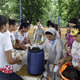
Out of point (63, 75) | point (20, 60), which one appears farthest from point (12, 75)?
point (63, 75)

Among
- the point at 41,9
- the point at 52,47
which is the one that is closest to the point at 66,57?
the point at 52,47

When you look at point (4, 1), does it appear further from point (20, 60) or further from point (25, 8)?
point (20, 60)

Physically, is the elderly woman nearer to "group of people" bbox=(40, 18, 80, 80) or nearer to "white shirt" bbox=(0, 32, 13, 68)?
"group of people" bbox=(40, 18, 80, 80)

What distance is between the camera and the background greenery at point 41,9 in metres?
9.35

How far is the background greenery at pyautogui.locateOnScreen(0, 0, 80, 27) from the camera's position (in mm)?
9352

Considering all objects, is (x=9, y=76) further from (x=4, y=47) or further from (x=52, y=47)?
(x=52, y=47)

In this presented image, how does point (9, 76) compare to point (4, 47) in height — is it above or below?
below

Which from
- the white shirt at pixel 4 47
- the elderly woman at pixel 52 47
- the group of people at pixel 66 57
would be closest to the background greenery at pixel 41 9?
the group of people at pixel 66 57

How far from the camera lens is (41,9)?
1003cm

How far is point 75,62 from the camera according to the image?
120 cm

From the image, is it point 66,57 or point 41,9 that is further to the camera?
point 41,9

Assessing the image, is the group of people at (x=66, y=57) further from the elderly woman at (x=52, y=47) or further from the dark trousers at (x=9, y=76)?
the dark trousers at (x=9, y=76)

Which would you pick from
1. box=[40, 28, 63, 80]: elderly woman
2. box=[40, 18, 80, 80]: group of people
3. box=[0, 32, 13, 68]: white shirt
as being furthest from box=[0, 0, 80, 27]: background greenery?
box=[0, 32, 13, 68]: white shirt

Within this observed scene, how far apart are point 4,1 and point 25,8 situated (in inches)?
93.0
